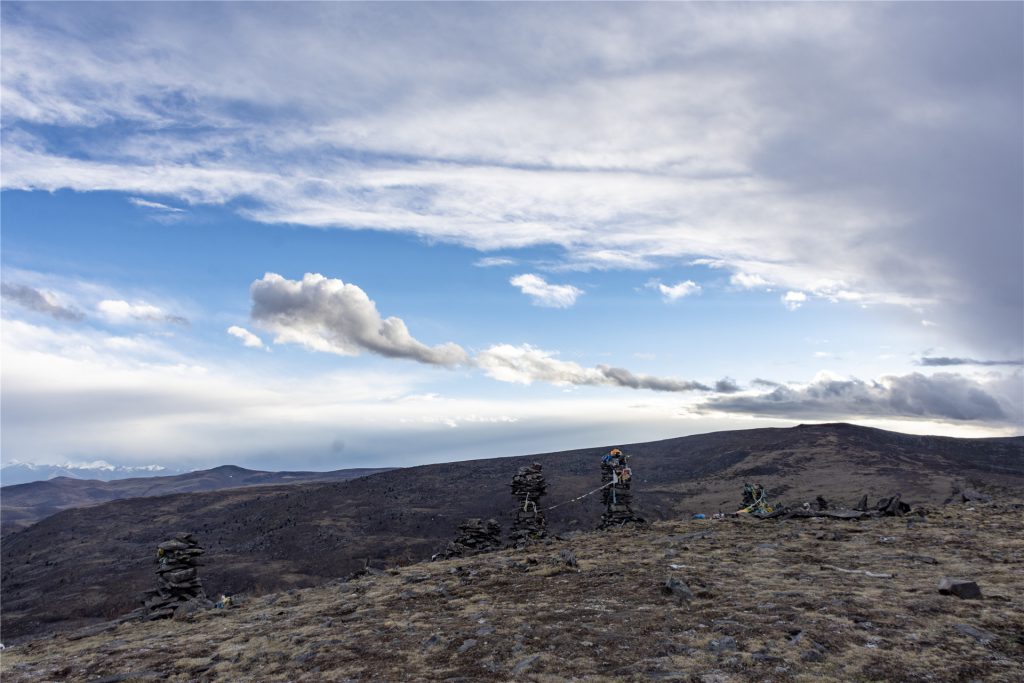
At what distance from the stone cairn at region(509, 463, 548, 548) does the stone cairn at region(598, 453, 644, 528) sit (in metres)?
3.89

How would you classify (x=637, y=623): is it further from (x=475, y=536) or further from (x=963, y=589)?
(x=475, y=536)

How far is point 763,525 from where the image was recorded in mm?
24594

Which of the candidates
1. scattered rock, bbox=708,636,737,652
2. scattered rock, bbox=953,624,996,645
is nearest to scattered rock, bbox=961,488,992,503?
scattered rock, bbox=953,624,996,645

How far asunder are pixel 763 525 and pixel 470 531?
644 inches

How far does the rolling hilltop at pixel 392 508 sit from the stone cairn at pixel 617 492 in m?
14.3

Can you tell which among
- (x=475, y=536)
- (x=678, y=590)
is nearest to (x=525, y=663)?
(x=678, y=590)

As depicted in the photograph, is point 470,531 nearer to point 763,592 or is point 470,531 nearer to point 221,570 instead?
point 763,592

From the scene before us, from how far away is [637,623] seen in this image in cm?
1227

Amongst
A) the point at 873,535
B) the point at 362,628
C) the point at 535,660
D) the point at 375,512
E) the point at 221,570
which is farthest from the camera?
the point at 375,512

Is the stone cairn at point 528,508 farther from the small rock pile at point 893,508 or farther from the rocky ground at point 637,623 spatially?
the small rock pile at point 893,508

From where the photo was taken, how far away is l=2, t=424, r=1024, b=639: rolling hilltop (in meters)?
56.3

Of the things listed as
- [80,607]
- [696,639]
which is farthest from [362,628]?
[80,607]

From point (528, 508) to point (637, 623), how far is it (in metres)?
20.5

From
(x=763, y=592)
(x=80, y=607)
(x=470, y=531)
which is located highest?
(x=763, y=592)
